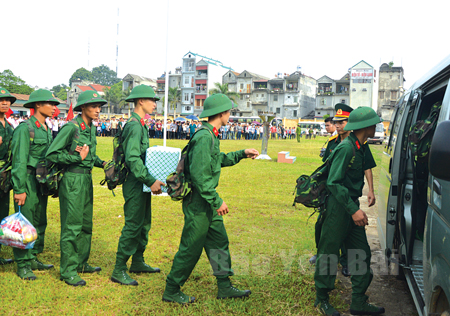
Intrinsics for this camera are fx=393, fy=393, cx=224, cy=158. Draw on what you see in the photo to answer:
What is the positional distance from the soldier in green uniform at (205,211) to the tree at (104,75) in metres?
150

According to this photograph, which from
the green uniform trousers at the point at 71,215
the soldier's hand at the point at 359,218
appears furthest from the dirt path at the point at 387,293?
the green uniform trousers at the point at 71,215

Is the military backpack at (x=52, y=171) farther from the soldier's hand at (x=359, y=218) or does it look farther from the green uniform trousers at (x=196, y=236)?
the soldier's hand at (x=359, y=218)

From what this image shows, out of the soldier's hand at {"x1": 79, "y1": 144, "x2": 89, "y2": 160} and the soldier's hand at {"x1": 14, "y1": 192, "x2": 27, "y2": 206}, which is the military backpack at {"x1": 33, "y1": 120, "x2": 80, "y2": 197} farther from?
the soldier's hand at {"x1": 14, "y1": 192, "x2": 27, "y2": 206}

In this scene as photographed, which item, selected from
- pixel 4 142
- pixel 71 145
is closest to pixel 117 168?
pixel 71 145

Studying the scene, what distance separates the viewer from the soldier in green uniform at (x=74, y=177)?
4.28 metres

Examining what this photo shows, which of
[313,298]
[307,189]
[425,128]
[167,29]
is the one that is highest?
[167,29]

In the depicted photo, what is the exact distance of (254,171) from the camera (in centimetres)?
1434

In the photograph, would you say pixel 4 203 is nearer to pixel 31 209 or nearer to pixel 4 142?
pixel 31 209

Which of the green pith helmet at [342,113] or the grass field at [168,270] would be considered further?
the green pith helmet at [342,113]

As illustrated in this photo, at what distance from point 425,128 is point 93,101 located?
11.4 feet

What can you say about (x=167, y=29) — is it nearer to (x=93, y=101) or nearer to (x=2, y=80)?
(x=93, y=101)

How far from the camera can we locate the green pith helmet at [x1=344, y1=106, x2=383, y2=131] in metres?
3.76

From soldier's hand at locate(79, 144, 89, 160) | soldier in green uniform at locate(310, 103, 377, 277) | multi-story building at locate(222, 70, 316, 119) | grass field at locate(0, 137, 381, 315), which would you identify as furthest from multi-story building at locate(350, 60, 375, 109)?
soldier's hand at locate(79, 144, 89, 160)

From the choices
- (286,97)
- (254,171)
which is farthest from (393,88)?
(254,171)
